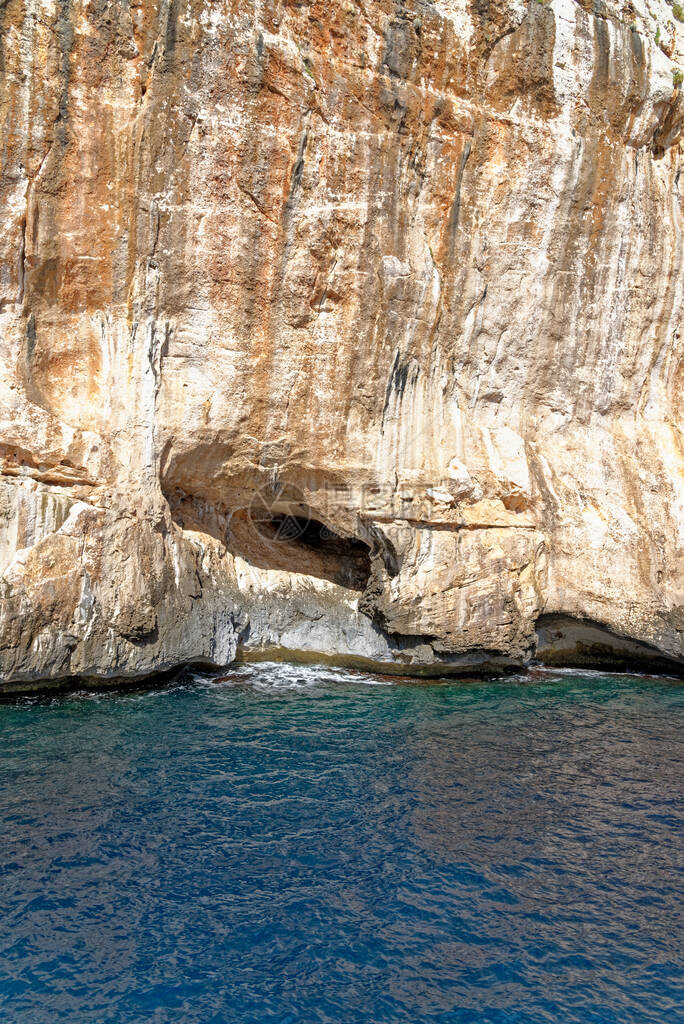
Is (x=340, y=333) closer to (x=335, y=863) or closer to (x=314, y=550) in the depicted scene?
(x=314, y=550)

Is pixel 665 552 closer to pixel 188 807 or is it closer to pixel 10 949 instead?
pixel 188 807

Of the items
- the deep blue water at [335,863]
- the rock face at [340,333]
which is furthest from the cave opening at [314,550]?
the deep blue water at [335,863]

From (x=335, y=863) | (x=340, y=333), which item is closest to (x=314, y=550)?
(x=340, y=333)

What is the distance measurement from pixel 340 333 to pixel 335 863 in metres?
8.86

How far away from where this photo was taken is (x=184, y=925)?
24.7ft

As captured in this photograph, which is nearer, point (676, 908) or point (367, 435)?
point (676, 908)

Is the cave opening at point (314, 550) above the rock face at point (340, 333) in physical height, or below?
below

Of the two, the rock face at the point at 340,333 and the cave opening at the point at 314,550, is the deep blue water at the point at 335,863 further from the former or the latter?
the cave opening at the point at 314,550

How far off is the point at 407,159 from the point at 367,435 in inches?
184

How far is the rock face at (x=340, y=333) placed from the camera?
42.9 ft

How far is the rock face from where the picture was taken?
Result: 13.1 meters

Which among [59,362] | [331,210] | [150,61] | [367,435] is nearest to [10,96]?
[150,61]

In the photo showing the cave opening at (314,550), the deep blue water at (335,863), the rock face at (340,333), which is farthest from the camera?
the cave opening at (314,550)

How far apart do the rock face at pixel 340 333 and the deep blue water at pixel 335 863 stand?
253cm
